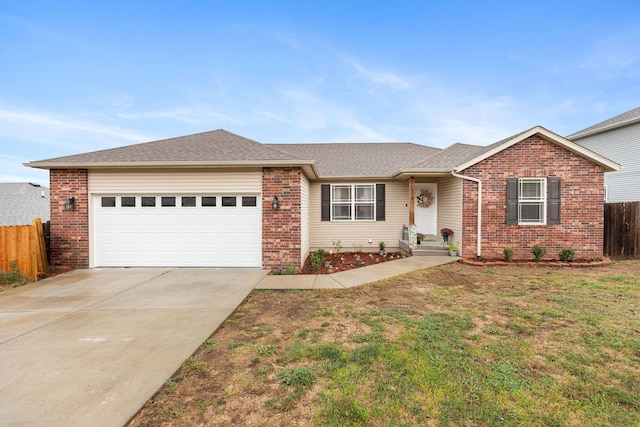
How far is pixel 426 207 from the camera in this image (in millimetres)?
11492

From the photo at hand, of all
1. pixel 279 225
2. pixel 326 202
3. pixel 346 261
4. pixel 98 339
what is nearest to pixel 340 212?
pixel 326 202

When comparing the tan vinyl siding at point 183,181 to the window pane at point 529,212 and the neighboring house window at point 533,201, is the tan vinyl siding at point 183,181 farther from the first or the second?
the window pane at point 529,212

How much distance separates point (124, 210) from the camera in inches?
328

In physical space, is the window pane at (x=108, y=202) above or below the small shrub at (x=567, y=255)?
above

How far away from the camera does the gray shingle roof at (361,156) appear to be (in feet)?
37.2

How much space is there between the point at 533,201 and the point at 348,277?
717 cm

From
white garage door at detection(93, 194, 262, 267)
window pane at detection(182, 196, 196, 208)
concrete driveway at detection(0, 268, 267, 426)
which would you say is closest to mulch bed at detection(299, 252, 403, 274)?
white garage door at detection(93, 194, 262, 267)

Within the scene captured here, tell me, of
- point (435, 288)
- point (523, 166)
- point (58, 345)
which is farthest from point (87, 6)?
point (523, 166)

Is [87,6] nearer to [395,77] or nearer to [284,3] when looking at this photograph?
[284,3]

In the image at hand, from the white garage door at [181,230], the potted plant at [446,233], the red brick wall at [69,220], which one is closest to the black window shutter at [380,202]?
the potted plant at [446,233]

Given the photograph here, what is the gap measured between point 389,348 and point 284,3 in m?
14.1

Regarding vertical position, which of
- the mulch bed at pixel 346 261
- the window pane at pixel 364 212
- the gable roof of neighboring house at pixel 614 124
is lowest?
the mulch bed at pixel 346 261

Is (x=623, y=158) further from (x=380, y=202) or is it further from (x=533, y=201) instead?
(x=380, y=202)

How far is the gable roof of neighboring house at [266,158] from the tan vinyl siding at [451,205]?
711 millimetres
